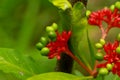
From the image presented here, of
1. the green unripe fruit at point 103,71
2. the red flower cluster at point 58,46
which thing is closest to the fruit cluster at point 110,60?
the green unripe fruit at point 103,71

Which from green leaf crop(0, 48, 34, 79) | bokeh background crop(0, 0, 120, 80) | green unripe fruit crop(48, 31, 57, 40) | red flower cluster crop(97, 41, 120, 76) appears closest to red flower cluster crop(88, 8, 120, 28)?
red flower cluster crop(97, 41, 120, 76)

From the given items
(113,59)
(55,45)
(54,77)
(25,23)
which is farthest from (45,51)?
(25,23)

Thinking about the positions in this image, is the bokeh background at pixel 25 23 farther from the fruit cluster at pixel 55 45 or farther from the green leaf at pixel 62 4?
the green leaf at pixel 62 4

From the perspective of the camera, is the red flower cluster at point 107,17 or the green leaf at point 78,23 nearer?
the green leaf at point 78,23

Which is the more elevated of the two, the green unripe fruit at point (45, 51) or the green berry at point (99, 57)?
the green unripe fruit at point (45, 51)

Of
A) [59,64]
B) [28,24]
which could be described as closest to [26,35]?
[28,24]

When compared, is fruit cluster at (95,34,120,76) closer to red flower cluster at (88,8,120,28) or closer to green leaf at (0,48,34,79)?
red flower cluster at (88,8,120,28)
